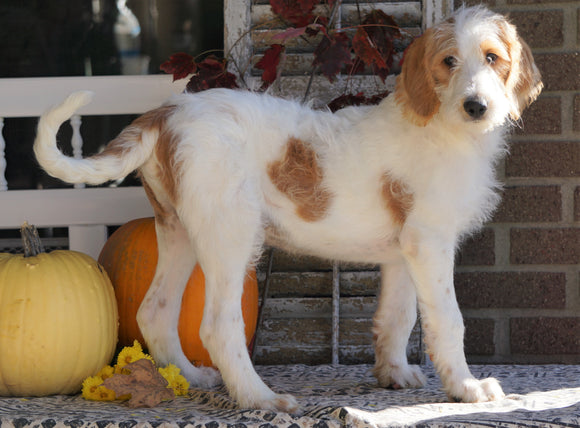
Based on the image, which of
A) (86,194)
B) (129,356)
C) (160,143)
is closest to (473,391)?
(129,356)

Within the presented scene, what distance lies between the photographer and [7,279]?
9.31ft

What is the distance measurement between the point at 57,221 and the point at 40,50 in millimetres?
1101

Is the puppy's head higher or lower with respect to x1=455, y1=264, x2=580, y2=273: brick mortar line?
higher

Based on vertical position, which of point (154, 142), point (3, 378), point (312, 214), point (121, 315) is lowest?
point (3, 378)

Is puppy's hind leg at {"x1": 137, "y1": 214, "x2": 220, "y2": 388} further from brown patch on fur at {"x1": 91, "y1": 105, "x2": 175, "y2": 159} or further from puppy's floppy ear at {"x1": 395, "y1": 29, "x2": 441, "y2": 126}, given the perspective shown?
puppy's floppy ear at {"x1": 395, "y1": 29, "x2": 441, "y2": 126}

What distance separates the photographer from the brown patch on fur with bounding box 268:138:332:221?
9.04 feet

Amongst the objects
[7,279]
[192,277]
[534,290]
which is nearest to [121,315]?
[192,277]

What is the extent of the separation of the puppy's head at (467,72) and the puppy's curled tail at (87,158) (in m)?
1.02

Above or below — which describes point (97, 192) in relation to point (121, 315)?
above

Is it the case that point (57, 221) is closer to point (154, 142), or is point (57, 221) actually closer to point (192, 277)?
point (192, 277)

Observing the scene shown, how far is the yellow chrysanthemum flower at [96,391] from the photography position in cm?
280

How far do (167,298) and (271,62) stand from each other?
121 centimetres

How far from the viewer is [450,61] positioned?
8.69ft

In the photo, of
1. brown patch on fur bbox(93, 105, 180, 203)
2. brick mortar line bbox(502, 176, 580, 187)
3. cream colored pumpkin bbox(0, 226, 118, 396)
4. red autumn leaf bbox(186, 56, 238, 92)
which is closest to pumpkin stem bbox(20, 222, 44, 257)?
cream colored pumpkin bbox(0, 226, 118, 396)
